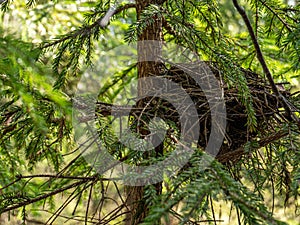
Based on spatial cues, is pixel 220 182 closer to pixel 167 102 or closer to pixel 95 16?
pixel 167 102

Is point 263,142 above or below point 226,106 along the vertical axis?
below

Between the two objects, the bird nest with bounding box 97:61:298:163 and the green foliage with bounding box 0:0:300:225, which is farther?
the bird nest with bounding box 97:61:298:163

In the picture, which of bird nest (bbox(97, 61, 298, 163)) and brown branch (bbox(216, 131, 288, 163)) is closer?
brown branch (bbox(216, 131, 288, 163))

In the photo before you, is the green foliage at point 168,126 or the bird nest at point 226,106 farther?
the bird nest at point 226,106

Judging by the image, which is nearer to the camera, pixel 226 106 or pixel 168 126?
pixel 168 126

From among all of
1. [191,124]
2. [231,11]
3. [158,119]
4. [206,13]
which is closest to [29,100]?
[158,119]

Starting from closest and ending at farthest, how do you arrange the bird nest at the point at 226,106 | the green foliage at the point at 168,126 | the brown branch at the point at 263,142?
1. the green foliage at the point at 168,126
2. the brown branch at the point at 263,142
3. the bird nest at the point at 226,106

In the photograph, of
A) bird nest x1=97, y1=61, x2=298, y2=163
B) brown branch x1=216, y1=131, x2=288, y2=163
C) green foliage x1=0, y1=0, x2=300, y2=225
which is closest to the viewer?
green foliage x1=0, y1=0, x2=300, y2=225

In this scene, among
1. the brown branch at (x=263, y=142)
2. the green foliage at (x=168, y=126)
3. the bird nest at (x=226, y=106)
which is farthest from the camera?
the bird nest at (x=226, y=106)

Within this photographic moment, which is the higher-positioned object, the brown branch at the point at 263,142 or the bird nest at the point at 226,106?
the bird nest at the point at 226,106

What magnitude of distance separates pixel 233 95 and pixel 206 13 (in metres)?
0.30

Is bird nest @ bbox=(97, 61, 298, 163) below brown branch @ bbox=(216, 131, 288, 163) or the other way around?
the other way around

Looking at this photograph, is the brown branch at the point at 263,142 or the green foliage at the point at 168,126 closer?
the green foliage at the point at 168,126

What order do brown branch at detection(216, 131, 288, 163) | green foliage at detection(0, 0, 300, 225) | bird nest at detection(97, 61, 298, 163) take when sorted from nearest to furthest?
1. green foliage at detection(0, 0, 300, 225)
2. brown branch at detection(216, 131, 288, 163)
3. bird nest at detection(97, 61, 298, 163)
